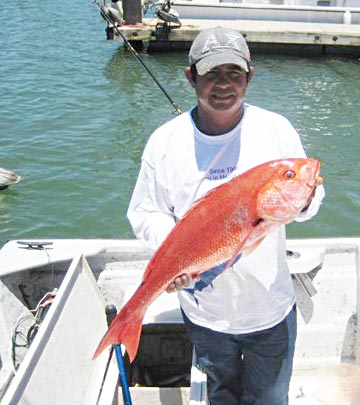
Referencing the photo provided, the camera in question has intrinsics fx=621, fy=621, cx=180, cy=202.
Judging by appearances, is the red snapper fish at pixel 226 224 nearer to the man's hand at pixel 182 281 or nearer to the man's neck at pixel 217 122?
the man's hand at pixel 182 281

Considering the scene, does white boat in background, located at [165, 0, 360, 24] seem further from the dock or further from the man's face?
the man's face

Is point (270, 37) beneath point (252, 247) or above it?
beneath

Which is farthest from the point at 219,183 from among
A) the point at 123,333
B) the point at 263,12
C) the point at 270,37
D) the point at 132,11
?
the point at 263,12

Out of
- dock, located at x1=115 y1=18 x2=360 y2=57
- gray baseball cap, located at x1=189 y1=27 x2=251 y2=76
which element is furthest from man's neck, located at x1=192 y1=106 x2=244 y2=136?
dock, located at x1=115 y1=18 x2=360 y2=57

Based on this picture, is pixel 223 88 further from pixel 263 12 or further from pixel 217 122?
pixel 263 12

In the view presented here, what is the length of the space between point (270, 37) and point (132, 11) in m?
4.00

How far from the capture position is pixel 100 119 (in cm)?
1295

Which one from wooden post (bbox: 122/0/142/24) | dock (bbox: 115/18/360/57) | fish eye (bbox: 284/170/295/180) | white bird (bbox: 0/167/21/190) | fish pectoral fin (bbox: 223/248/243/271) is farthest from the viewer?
wooden post (bbox: 122/0/142/24)

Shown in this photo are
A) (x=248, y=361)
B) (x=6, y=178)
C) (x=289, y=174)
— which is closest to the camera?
(x=289, y=174)

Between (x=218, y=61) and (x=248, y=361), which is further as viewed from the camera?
(x=248, y=361)

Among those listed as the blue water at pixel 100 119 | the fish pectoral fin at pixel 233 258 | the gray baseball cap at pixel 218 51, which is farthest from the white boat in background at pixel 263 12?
the fish pectoral fin at pixel 233 258

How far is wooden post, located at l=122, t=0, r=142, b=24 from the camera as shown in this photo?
1753 cm

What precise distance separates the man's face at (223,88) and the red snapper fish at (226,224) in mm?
365

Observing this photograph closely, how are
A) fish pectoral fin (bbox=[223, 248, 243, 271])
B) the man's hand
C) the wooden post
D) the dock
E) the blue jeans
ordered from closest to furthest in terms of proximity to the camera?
fish pectoral fin (bbox=[223, 248, 243, 271])
the man's hand
the blue jeans
the dock
the wooden post
